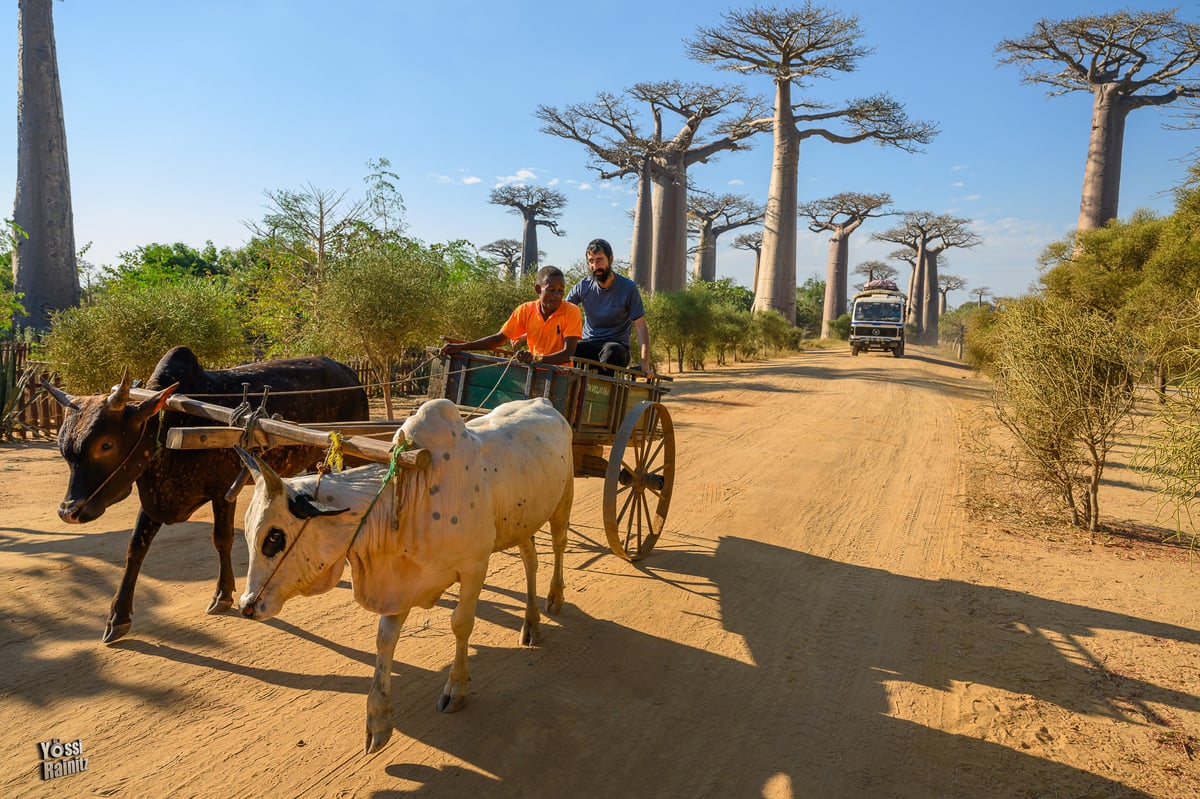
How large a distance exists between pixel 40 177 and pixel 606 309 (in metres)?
18.3

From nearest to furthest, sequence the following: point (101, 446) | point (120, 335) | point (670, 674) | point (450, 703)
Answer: point (450, 703) < point (101, 446) < point (670, 674) < point (120, 335)

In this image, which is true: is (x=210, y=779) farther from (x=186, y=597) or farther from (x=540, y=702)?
(x=186, y=597)

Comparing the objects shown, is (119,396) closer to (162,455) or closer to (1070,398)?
(162,455)

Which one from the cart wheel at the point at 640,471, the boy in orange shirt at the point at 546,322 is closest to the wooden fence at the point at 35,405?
the boy in orange shirt at the point at 546,322

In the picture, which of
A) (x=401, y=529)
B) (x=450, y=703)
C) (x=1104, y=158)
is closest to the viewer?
(x=401, y=529)

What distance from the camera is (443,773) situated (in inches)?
118

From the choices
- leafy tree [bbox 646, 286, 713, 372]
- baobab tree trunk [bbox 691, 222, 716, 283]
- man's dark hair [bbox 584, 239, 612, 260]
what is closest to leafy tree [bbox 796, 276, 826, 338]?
baobab tree trunk [bbox 691, 222, 716, 283]

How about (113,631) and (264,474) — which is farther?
(113,631)

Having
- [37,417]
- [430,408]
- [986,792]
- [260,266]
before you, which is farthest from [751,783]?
[260,266]

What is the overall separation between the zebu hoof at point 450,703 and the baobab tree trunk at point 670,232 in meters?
27.6

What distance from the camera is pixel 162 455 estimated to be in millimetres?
4262

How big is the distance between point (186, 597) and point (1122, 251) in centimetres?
2151

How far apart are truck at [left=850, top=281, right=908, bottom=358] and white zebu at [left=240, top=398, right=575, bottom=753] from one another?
29740 millimetres

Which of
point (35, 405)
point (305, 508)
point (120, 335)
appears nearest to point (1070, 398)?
point (305, 508)
